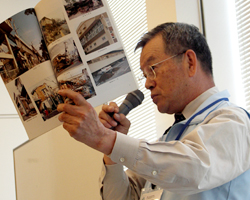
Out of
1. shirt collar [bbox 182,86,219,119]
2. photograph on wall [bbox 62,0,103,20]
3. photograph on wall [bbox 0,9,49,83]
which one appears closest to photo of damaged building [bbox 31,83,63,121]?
photograph on wall [bbox 0,9,49,83]

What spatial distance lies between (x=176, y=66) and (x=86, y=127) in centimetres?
68

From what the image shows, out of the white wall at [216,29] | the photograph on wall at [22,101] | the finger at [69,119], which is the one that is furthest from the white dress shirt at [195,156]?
the white wall at [216,29]

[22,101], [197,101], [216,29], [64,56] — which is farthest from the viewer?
[216,29]

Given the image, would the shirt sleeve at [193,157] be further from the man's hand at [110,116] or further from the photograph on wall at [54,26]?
the photograph on wall at [54,26]

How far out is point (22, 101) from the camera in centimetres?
127

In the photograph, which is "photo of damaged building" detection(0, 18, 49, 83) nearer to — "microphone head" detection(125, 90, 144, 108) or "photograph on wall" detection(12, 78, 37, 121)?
"photograph on wall" detection(12, 78, 37, 121)

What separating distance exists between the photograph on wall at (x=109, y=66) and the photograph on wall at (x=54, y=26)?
165 millimetres

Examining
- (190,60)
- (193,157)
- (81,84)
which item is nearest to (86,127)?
(81,84)

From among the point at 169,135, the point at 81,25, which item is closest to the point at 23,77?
the point at 81,25

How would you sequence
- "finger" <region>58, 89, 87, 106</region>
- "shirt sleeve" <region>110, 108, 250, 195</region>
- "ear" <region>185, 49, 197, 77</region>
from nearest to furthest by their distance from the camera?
"shirt sleeve" <region>110, 108, 250, 195</region> < "finger" <region>58, 89, 87, 106</region> < "ear" <region>185, 49, 197, 77</region>

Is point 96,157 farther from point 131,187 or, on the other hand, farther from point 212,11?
point 212,11

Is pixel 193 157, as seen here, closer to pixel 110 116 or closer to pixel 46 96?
pixel 110 116

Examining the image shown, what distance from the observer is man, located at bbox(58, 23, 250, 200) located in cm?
92

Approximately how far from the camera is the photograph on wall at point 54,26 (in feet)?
3.82
